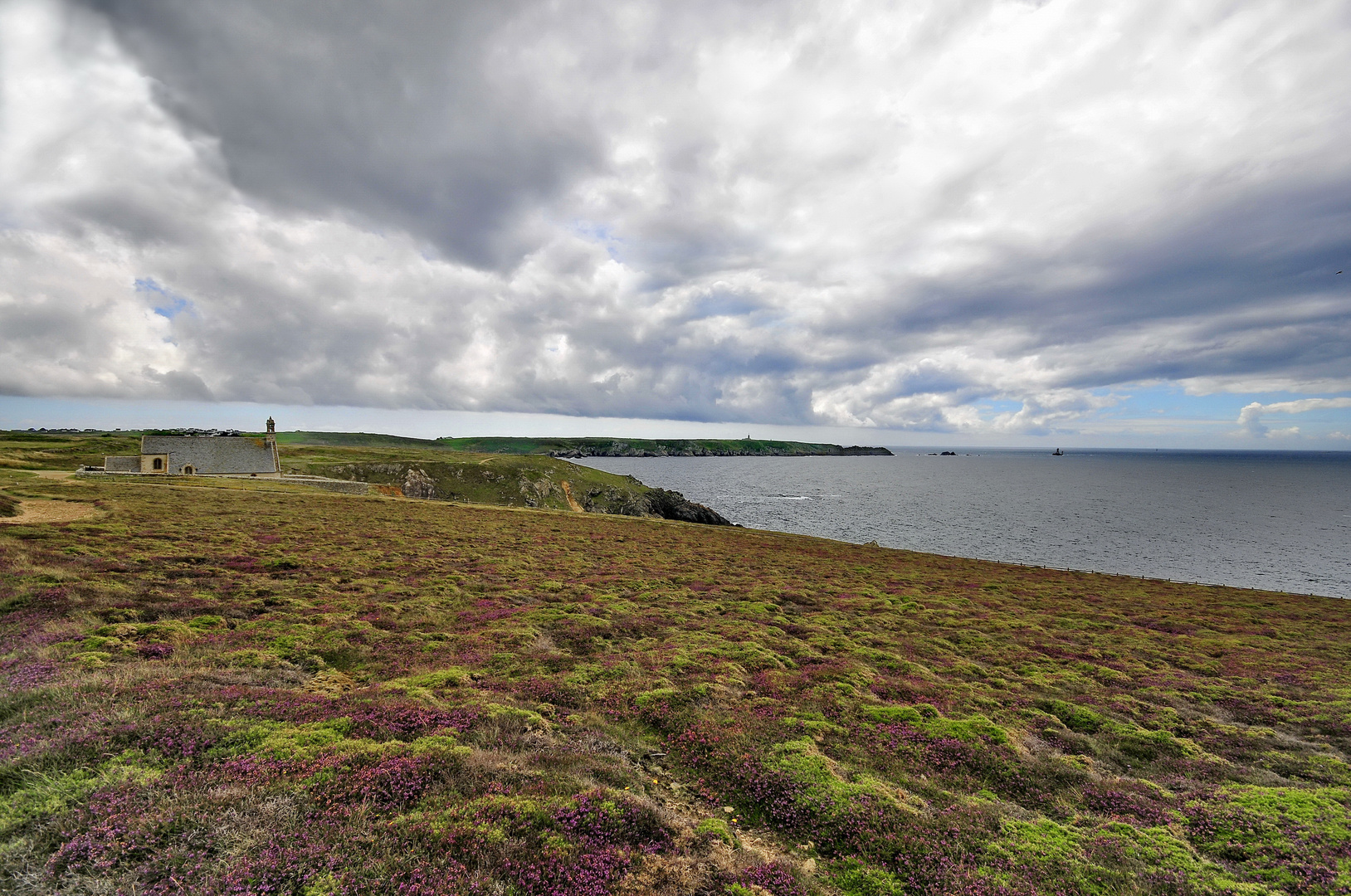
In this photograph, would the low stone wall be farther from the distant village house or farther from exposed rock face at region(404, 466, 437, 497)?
exposed rock face at region(404, 466, 437, 497)

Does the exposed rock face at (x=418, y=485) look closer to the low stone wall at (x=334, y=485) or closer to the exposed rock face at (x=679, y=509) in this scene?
the low stone wall at (x=334, y=485)

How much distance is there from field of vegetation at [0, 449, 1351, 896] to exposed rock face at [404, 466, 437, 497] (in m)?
85.7

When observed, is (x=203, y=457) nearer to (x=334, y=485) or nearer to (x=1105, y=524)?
(x=334, y=485)

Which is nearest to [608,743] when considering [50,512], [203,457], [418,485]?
[50,512]

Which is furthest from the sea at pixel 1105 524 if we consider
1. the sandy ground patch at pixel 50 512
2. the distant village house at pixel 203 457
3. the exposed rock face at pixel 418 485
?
the distant village house at pixel 203 457

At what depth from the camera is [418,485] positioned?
109 meters

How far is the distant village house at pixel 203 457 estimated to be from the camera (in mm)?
77438

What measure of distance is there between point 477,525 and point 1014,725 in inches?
1724

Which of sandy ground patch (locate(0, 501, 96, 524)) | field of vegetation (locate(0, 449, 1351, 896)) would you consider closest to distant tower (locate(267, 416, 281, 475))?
sandy ground patch (locate(0, 501, 96, 524))

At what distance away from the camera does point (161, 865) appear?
5.86 meters

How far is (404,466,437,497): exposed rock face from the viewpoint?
4215 inches

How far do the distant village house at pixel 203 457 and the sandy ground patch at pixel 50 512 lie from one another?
50.4 m

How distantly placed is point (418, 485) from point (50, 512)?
7800cm

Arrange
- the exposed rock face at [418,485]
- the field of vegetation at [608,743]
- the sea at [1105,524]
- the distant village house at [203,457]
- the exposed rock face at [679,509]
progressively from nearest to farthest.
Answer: the field of vegetation at [608,743], the sea at [1105,524], the distant village house at [203,457], the exposed rock face at [679,509], the exposed rock face at [418,485]
